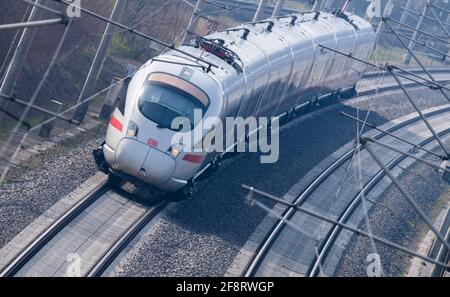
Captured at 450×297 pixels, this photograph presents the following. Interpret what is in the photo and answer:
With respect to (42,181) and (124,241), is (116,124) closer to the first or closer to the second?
(42,181)

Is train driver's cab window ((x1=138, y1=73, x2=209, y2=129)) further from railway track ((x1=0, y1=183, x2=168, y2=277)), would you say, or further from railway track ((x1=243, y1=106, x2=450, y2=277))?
railway track ((x1=243, y1=106, x2=450, y2=277))

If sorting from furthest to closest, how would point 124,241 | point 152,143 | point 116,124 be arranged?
point 116,124 → point 152,143 → point 124,241

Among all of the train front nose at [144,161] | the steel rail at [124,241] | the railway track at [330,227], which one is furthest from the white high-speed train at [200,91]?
the railway track at [330,227]

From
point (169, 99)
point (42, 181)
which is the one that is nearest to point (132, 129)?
point (169, 99)

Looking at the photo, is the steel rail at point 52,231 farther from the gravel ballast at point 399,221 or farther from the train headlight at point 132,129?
the gravel ballast at point 399,221

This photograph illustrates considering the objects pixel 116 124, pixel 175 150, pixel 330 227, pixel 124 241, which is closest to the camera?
pixel 124 241

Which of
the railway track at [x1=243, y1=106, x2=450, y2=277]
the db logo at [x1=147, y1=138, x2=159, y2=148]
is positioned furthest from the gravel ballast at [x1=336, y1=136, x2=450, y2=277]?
the db logo at [x1=147, y1=138, x2=159, y2=148]
